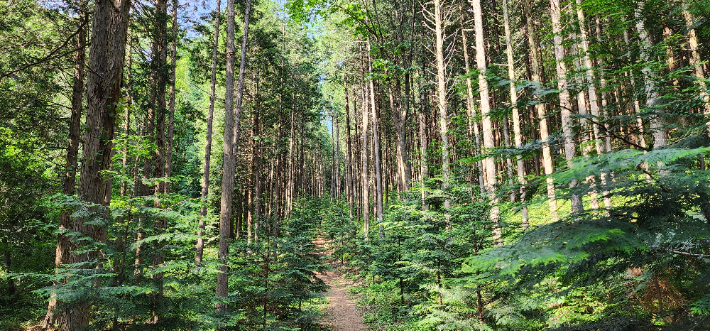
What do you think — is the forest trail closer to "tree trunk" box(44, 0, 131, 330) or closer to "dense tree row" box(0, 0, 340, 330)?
"dense tree row" box(0, 0, 340, 330)

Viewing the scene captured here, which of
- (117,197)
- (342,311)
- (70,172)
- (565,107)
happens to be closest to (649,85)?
(565,107)


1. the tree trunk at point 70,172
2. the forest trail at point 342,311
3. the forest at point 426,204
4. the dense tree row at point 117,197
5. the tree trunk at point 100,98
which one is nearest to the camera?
the forest at point 426,204

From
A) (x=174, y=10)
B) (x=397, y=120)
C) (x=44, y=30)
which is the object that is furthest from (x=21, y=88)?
(x=397, y=120)

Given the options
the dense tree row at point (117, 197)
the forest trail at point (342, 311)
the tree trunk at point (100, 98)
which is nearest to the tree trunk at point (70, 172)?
the dense tree row at point (117, 197)

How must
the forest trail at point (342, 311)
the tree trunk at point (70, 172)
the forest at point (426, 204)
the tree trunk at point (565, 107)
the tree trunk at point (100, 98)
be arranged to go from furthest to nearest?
the forest trail at point (342, 311), the tree trunk at point (70, 172), the tree trunk at point (100, 98), the tree trunk at point (565, 107), the forest at point (426, 204)

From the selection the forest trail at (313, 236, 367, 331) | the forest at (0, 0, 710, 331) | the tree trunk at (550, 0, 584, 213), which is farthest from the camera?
the forest trail at (313, 236, 367, 331)

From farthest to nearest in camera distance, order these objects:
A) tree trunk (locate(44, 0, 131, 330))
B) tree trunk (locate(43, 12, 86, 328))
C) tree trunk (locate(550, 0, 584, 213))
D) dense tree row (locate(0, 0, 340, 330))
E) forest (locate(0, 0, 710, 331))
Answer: tree trunk (locate(43, 12, 86, 328))
tree trunk (locate(44, 0, 131, 330))
dense tree row (locate(0, 0, 340, 330))
tree trunk (locate(550, 0, 584, 213))
forest (locate(0, 0, 710, 331))

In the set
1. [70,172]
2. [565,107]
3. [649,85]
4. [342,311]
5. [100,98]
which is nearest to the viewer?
[565,107]

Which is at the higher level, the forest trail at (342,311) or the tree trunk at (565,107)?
the tree trunk at (565,107)

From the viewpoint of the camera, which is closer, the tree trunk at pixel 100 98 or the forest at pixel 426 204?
the forest at pixel 426 204

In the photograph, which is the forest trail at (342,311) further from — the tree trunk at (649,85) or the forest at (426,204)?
the tree trunk at (649,85)

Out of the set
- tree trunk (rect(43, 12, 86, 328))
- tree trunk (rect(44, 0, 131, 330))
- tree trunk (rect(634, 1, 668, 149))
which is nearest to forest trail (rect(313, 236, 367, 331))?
tree trunk (rect(44, 0, 131, 330))

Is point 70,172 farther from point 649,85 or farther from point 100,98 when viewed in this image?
point 649,85

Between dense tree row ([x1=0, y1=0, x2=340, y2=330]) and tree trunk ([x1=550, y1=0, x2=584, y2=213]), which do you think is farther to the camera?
dense tree row ([x1=0, y1=0, x2=340, y2=330])
